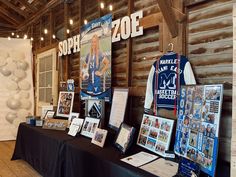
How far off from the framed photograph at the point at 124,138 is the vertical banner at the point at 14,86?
4.05m

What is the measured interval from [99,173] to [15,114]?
14.2ft

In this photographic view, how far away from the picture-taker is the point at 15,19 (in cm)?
772

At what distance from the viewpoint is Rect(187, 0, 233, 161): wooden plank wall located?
226 centimetres

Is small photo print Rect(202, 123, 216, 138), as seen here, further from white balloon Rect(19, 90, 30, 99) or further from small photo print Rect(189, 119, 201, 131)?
white balloon Rect(19, 90, 30, 99)

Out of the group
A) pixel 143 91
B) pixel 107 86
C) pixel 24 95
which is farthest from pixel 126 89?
pixel 24 95


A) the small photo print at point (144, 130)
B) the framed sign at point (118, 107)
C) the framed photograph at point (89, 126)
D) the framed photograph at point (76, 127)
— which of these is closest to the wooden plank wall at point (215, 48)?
the small photo print at point (144, 130)

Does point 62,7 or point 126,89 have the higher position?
A: point 62,7

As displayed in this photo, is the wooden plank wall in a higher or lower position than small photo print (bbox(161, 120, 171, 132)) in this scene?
higher

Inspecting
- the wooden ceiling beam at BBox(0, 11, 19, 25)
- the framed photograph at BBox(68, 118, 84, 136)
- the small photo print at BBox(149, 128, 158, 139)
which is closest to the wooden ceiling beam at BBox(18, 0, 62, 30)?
the wooden ceiling beam at BBox(0, 11, 19, 25)

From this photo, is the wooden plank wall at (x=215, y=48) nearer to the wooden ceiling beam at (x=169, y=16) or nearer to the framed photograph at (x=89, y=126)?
the wooden ceiling beam at (x=169, y=16)

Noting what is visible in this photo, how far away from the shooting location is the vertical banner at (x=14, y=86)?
6.06 meters

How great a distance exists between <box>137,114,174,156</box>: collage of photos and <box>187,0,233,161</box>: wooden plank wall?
476mm

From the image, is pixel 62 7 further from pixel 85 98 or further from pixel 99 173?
pixel 99 173

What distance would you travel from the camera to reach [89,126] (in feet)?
10.9
